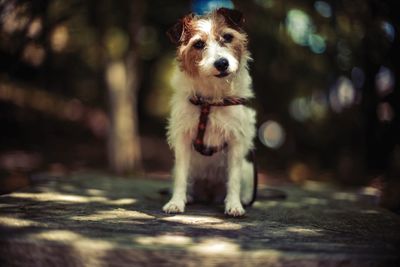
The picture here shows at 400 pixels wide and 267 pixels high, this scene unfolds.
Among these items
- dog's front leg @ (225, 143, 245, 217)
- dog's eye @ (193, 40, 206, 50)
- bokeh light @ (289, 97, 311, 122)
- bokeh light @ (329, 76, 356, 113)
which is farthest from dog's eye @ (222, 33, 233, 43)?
bokeh light @ (289, 97, 311, 122)

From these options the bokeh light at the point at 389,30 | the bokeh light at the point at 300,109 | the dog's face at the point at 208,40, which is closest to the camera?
the dog's face at the point at 208,40

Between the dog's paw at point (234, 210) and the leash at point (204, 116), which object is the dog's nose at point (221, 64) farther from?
the dog's paw at point (234, 210)

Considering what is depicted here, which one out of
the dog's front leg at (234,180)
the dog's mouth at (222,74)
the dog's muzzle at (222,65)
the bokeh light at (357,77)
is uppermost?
the bokeh light at (357,77)

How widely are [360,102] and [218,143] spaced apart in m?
3.75

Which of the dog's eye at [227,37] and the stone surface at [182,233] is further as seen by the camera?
the dog's eye at [227,37]

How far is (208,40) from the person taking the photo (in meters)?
3.65

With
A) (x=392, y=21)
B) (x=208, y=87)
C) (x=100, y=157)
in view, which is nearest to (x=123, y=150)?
(x=100, y=157)

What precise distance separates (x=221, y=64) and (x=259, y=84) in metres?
6.16

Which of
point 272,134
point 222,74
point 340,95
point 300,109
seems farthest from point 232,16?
point 272,134

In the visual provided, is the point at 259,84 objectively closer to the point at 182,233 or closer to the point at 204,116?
the point at 204,116

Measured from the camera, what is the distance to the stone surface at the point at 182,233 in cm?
254

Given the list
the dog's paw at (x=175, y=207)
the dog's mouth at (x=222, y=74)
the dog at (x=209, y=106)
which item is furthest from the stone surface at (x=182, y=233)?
the dog's mouth at (x=222, y=74)

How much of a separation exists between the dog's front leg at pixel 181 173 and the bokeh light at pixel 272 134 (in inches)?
245

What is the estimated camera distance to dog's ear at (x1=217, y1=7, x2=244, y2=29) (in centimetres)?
371
